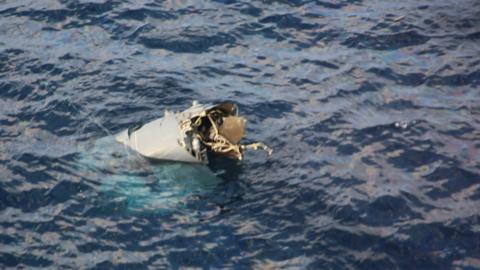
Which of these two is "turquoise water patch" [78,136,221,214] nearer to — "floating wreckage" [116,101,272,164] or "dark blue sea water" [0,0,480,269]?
"dark blue sea water" [0,0,480,269]

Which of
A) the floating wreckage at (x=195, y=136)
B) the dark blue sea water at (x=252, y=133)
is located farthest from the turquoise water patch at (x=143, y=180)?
the floating wreckage at (x=195, y=136)

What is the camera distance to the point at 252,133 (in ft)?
56.0

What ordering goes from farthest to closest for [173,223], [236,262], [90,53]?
[90,53], [173,223], [236,262]

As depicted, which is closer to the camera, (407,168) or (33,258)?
(33,258)

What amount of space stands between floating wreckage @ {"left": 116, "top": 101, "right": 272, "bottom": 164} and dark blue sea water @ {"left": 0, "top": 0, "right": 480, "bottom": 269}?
39 centimetres

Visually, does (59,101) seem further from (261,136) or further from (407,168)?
(407,168)

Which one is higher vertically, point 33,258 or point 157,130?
point 157,130

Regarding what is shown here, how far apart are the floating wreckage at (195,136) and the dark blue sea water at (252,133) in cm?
39

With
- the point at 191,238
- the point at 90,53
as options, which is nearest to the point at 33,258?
the point at 191,238

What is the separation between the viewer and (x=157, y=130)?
617 inches

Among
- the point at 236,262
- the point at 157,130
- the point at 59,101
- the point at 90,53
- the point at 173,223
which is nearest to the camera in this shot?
the point at 236,262

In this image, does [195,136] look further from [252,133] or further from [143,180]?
[252,133]

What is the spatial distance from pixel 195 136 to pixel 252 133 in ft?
7.20

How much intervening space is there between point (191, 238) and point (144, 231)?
3.42 feet
